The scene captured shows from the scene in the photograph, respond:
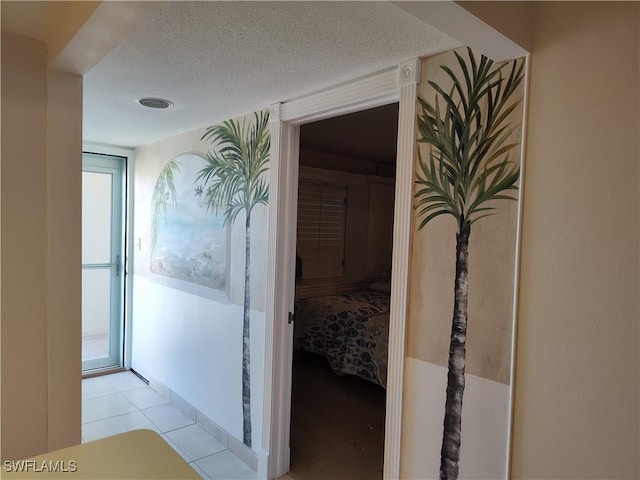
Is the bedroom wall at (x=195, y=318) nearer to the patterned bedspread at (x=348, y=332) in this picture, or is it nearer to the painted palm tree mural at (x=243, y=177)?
the painted palm tree mural at (x=243, y=177)

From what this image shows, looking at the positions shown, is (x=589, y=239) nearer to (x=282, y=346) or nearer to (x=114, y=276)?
(x=282, y=346)

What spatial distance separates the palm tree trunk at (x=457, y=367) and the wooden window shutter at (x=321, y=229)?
2992 mm

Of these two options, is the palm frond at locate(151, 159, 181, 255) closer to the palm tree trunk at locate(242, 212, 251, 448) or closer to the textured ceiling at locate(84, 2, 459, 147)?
the textured ceiling at locate(84, 2, 459, 147)

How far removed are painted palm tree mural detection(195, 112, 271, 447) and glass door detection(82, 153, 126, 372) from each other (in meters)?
1.61

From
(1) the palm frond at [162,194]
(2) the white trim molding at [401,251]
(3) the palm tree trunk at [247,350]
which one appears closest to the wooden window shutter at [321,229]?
(1) the palm frond at [162,194]

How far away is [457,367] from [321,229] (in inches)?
127

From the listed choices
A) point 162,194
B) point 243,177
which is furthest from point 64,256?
point 162,194

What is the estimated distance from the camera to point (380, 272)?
205 inches

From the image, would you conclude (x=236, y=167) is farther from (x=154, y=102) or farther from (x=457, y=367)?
(x=457, y=367)

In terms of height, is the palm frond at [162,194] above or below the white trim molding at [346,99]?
below

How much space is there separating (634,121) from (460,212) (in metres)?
0.55

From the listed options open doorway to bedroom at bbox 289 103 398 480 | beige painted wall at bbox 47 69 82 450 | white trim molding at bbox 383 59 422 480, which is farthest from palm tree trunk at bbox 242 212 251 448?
white trim molding at bbox 383 59 422 480

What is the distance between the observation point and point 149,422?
3100 mm

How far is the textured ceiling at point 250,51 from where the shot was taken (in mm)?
1333
